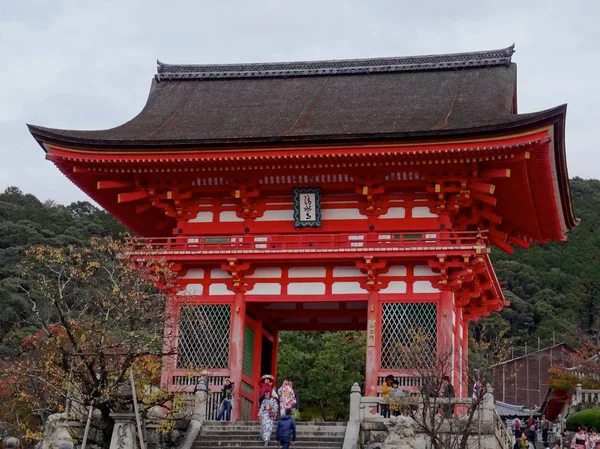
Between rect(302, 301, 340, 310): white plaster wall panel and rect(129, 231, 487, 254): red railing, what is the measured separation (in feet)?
8.59

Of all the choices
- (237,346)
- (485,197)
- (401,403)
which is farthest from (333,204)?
(401,403)

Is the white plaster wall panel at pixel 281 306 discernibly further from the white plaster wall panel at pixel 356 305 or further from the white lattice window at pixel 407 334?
the white lattice window at pixel 407 334

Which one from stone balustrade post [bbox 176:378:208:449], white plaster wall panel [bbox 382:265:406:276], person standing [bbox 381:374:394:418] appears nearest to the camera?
stone balustrade post [bbox 176:378:208:449]

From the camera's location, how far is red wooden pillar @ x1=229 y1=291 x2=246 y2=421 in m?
22.9

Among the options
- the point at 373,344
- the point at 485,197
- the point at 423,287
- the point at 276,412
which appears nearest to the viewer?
the point at 276,412

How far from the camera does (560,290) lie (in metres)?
78.8

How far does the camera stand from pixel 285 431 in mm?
18297

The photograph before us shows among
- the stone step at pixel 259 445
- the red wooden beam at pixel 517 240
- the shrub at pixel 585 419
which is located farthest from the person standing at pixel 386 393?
A: the shrub at pixel 585 419

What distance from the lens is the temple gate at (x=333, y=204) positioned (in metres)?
22.4

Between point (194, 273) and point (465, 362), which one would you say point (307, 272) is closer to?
point (194, 273)

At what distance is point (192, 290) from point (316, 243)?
11.5 feet

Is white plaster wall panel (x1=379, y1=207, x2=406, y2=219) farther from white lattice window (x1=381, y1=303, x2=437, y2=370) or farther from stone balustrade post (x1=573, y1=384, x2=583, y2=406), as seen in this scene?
stone balustrade post (x1=573, y1=384, x2=583, y2=406)

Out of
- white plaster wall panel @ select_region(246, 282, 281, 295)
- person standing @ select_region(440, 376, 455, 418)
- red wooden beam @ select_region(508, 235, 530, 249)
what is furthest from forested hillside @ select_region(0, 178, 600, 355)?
person standing @ select_region(440, 376, 455, 418)

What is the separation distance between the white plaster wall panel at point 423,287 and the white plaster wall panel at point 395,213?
1864 millimetres
